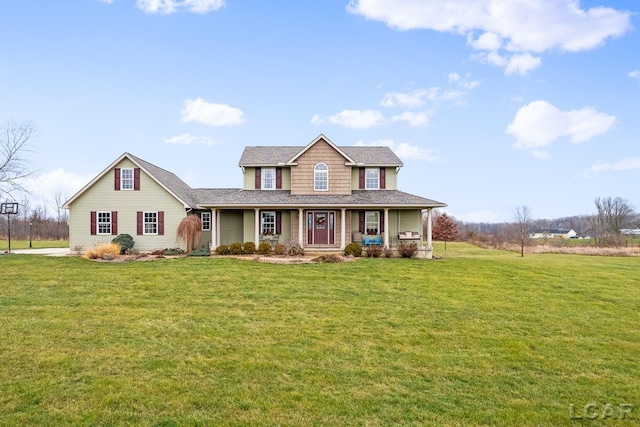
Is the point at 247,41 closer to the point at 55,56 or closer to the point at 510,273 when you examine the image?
the point at 55,56

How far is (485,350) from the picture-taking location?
6.79 metres

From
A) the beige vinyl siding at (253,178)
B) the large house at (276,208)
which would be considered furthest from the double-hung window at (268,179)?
the beige vinyl siding at (253,178)

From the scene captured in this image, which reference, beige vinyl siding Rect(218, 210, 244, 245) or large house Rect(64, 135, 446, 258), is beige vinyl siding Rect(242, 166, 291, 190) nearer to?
large house Rect(64, 135, 446, 258)

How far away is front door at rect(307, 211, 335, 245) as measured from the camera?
21.8m

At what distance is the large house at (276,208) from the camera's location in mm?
21141

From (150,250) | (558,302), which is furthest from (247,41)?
(558,302)

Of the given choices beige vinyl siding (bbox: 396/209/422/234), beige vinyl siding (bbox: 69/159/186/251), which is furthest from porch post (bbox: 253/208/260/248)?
beige vinyl siding (bbox: 396/209/422/234)

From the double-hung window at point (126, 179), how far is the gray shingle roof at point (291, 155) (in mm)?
6556

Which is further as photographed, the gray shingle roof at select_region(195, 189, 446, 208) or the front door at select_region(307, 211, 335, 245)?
the front door at select_region(307, 211, 335, 245)

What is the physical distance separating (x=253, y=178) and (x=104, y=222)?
369 inches

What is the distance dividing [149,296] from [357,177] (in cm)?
1561

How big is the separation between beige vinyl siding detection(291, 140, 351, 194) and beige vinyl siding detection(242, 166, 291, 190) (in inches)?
43.1

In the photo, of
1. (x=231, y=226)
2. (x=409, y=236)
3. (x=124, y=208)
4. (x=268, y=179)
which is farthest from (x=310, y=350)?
(x=124, y=208)

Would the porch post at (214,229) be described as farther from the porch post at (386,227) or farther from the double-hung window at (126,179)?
the porch post at (386,227)
